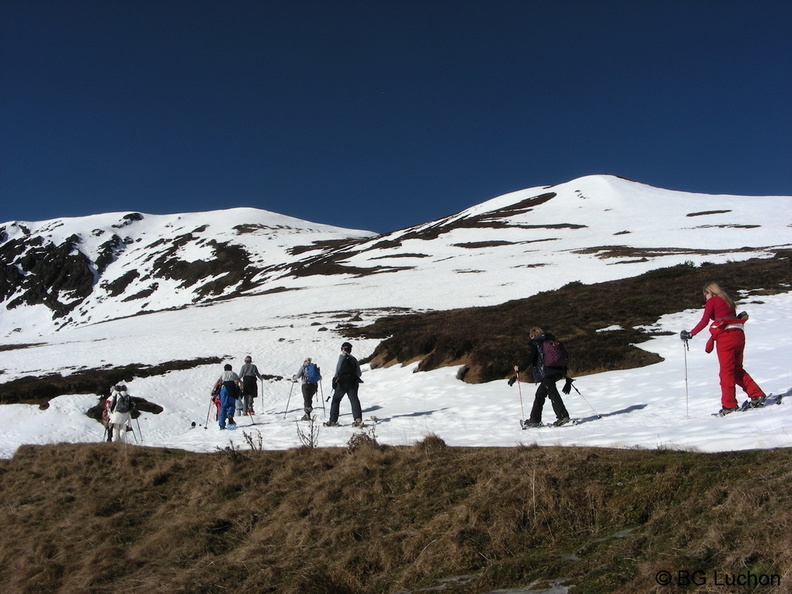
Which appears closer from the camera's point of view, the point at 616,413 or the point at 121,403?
the point at 616,413

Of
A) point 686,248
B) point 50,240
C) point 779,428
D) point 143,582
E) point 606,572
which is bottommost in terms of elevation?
point 143,582

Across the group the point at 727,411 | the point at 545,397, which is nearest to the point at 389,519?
the point at 545,397

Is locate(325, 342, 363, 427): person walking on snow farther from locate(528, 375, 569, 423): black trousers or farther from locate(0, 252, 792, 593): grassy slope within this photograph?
locate(528, 375, 569, 423): black trousers

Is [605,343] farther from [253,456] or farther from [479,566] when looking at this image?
[479,566]

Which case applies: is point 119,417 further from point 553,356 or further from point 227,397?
point 553,356

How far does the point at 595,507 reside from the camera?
5566 mm

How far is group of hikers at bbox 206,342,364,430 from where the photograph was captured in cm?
1312

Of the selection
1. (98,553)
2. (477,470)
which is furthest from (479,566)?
(98,553)

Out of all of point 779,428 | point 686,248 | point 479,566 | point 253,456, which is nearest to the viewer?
point 479,566

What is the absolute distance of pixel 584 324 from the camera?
20734 millimetres

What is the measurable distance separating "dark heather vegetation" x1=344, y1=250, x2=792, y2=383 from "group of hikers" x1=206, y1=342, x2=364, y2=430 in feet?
16.2

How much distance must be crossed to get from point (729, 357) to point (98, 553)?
9.71 metres

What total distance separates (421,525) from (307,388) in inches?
398

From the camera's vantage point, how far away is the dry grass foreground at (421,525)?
4375mm
